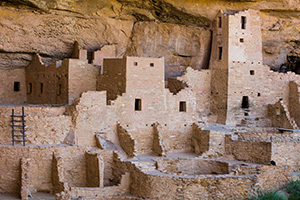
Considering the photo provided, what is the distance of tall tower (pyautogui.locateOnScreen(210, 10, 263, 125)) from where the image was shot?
72.8 ft

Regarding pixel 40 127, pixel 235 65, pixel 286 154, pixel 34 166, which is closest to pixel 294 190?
pixel 286 154

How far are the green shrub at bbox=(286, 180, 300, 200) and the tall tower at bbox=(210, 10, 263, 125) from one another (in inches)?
224

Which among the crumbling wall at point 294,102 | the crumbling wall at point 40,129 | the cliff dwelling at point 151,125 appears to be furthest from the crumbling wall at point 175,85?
the crumbling wall at point 40,129

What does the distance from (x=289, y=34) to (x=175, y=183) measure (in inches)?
471

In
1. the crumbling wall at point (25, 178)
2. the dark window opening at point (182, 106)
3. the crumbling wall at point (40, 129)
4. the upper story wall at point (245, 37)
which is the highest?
the upper story wall at point (245, 37)

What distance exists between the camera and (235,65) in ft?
72.9

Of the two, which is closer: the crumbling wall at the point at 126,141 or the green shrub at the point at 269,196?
the green shrub at the point at 269,196

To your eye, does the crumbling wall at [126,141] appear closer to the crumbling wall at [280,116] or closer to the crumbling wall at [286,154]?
the crumbling wall at [286,154]

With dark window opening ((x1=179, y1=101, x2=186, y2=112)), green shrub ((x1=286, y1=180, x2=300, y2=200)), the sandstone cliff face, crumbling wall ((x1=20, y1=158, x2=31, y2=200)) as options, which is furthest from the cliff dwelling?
the sandstone cliff face

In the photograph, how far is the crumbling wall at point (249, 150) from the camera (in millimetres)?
17875

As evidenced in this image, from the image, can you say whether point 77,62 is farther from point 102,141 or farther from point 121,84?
point 102,141

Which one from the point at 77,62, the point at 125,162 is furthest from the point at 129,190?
the point at 77,62

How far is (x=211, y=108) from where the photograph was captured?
896 inches

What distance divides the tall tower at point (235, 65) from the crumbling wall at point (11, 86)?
909cm
